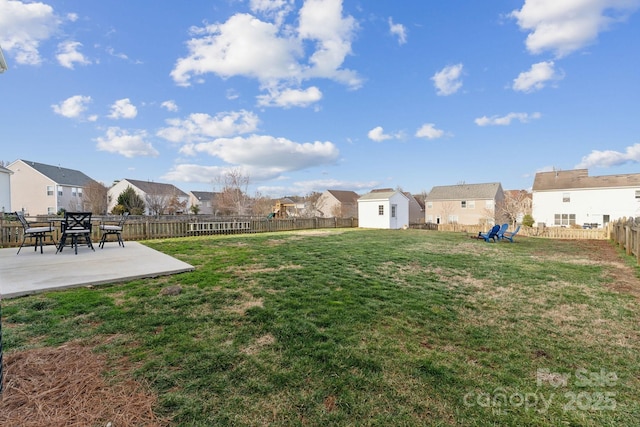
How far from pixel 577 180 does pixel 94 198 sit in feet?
177

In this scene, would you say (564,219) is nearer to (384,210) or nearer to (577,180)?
(577,180)

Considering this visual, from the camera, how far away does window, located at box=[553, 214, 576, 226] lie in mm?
26047

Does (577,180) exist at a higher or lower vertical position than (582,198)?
higher

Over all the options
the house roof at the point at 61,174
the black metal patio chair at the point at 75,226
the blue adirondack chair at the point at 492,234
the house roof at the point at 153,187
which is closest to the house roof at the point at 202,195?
the house roof at the point at 153,187

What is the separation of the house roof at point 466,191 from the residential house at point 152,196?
3618 cm

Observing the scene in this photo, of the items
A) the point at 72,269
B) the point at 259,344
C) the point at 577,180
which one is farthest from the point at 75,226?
the point at 577,180

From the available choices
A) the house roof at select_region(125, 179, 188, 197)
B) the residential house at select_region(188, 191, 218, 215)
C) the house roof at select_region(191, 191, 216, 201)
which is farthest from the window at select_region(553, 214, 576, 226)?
the house roof at select_region(191, 191, 216, 201)

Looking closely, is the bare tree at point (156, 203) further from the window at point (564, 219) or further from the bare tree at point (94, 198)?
the window at point (564, 219)

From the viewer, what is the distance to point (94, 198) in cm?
3409

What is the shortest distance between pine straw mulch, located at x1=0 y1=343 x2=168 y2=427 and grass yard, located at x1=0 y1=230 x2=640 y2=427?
0.20 feet

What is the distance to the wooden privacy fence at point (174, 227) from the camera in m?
9.73

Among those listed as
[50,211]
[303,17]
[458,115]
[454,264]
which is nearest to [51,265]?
[454,264]

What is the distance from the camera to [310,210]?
4034 centimetres

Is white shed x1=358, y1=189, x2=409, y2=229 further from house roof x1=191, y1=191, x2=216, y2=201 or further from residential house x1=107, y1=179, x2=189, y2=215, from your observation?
house roof x1=191, y1=191, x2=216, y2=201
